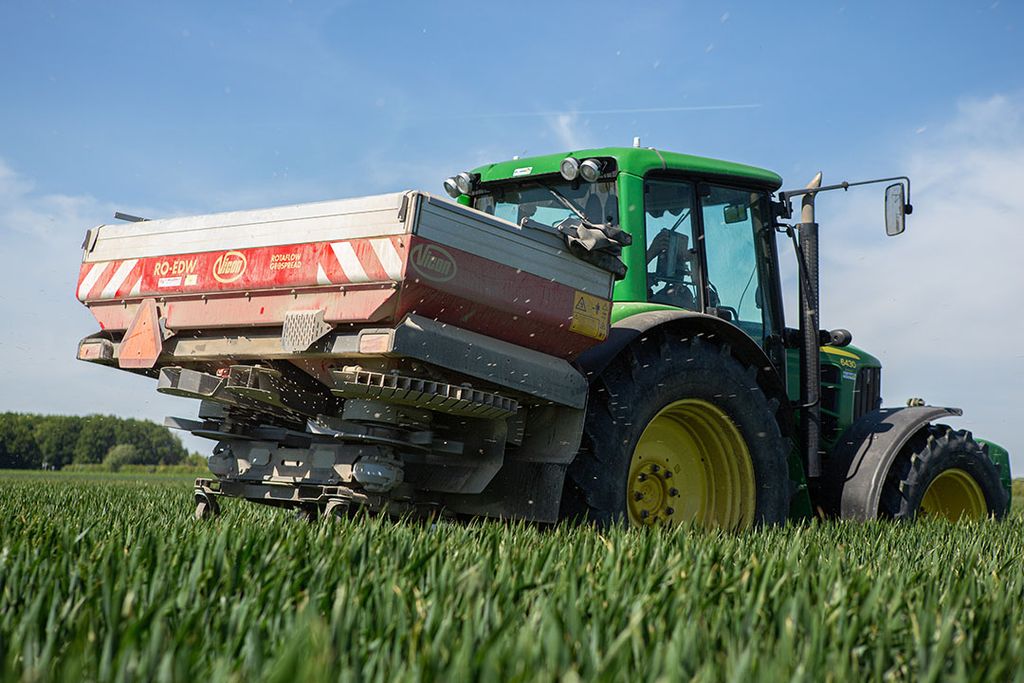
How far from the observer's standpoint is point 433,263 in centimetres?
402

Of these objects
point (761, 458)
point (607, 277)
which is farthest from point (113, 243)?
point (761, 458)

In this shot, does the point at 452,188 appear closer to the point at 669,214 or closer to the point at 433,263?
the point at 669,214

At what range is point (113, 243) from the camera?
4953mm

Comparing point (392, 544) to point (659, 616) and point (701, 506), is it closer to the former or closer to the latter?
point (659, 616)

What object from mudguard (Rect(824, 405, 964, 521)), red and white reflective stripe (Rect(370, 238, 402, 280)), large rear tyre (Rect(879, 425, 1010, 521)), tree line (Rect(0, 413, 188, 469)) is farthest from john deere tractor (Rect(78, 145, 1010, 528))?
tree line (Rect(0, 413, 188, 469))

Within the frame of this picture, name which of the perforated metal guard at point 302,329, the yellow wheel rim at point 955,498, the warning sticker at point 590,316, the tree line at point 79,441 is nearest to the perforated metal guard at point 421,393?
the perforated metal guard at point 302,329

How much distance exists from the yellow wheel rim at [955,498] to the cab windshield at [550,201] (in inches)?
140

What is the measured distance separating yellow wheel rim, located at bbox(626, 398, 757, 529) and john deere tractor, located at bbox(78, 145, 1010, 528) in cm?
1

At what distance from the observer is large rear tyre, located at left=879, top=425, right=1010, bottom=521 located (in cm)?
649

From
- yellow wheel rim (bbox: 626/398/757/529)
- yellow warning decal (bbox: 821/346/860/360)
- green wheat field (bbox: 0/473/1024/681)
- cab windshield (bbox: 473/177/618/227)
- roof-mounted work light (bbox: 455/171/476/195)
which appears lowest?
green wheat field (bbox: 0/473/1024/681)

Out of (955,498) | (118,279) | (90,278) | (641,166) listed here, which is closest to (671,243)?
(641,166)

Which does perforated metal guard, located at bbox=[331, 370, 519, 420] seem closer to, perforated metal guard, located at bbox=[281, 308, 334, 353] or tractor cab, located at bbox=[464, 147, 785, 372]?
perforated metal guard, located at bbox=[281, 308, 334, 353]

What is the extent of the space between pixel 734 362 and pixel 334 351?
2344 mm

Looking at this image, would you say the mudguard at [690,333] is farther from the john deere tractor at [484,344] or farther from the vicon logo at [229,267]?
the vicon logo at [229,267]
